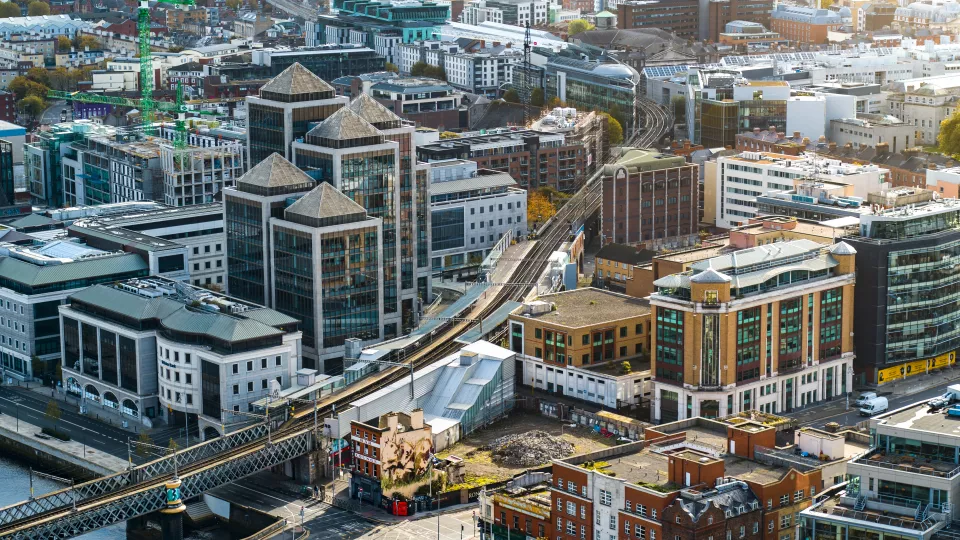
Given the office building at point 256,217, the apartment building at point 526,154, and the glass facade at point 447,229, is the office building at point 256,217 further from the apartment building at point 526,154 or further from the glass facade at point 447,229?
the apartment building at point 526,154

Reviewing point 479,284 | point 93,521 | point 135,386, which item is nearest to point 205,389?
point 135,386

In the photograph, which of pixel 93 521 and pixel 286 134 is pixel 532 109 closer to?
pixel 286 134

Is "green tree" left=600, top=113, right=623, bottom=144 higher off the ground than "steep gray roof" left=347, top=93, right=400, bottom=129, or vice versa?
"steep gray roof" left=347, top=93, right=400, bottom=129

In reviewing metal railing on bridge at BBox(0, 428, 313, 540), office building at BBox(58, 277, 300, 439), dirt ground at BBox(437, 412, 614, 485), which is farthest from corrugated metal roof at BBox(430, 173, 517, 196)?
metal railing on bridge at BBox(0, 428, 313, 540)

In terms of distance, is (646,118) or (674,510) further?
(646,118)

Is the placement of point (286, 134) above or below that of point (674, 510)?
above

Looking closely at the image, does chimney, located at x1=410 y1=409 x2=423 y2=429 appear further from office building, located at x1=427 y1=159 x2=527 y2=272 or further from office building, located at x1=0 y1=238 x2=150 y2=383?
office building, located at x1=427 y1=159 x2=527 y2=272
